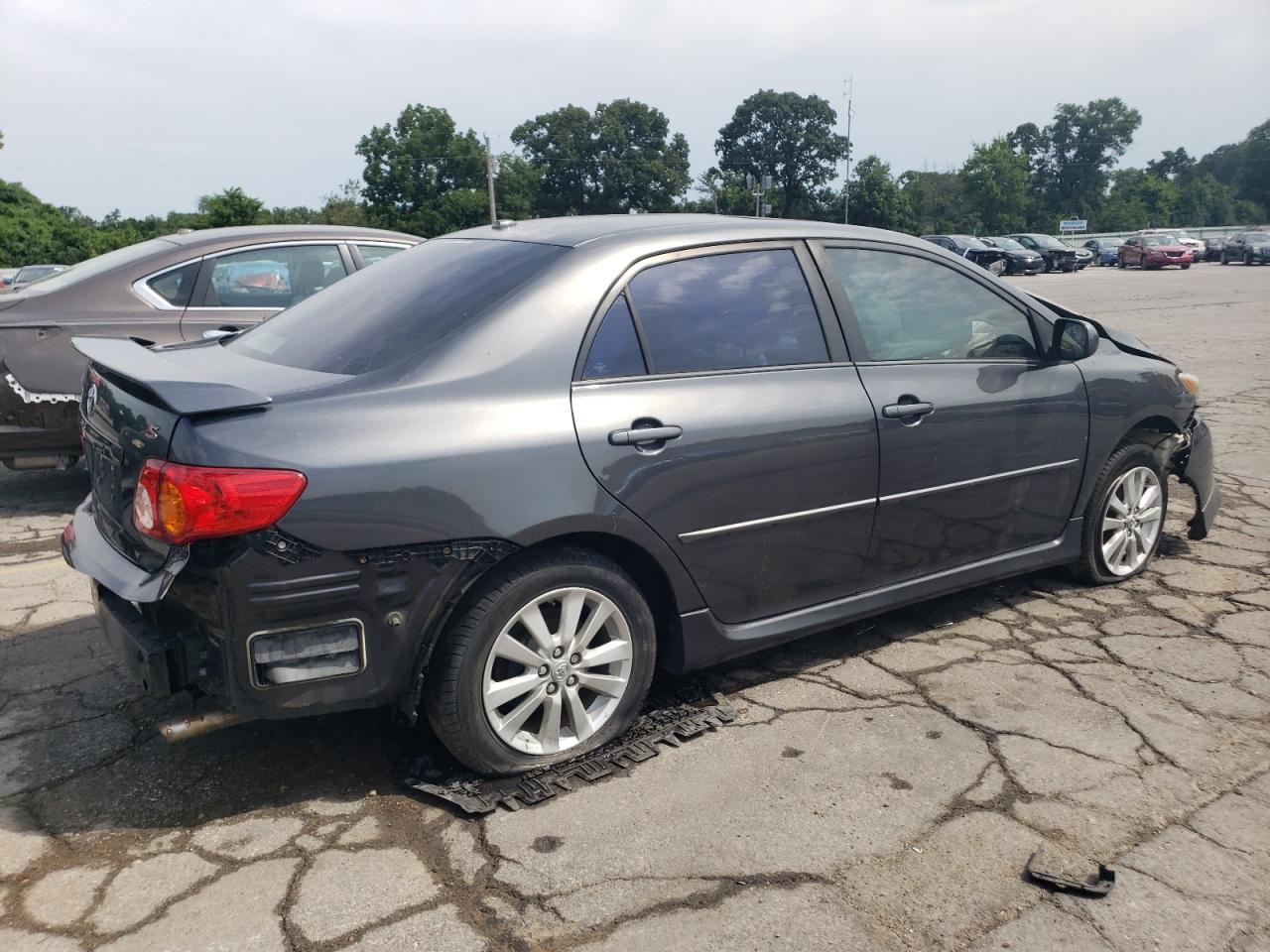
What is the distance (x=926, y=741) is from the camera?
328 centimetres

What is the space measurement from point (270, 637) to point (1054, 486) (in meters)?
3.13

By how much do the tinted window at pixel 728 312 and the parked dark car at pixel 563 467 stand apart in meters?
0.01

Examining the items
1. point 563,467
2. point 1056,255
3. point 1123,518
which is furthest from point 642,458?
point 1056,255

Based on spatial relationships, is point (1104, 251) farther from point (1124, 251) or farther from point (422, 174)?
point (422, 174)

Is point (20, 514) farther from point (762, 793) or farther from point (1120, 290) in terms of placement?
point (1120, 290)

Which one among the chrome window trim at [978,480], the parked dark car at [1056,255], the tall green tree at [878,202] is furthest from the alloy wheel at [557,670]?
the tall green tree at [878,202]

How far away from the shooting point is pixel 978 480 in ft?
12.9

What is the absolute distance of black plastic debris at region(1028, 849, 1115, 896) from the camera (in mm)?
2510

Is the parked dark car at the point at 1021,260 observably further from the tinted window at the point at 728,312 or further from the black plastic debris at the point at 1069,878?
the black plastic debris at the point at 1069,878

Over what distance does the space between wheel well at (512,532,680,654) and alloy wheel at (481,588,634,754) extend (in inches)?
5.4

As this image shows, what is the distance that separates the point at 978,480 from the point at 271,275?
14.7 feet

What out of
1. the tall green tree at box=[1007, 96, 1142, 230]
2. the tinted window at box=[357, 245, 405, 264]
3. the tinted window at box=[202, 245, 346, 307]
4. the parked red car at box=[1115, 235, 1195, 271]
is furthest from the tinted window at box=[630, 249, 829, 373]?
the tall green tree at box=[1007, 96, 1142, 230]

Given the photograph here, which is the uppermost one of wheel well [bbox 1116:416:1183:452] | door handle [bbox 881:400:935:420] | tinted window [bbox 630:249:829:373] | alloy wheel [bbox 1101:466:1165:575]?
tinted window [bbox 630:249:829:373]

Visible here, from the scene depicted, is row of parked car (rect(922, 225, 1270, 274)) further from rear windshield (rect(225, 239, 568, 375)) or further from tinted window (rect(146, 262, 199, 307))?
rear windshield (rect(225, 239, 568, 375))
